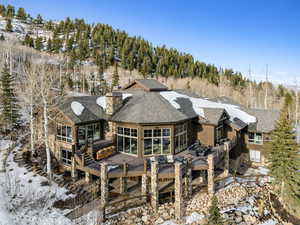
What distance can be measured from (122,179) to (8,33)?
72.6 metres

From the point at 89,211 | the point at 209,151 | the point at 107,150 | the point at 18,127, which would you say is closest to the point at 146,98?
the point at 107,150

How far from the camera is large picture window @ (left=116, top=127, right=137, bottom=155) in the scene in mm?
15391

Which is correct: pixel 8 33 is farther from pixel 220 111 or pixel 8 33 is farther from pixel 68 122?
pixel 220 111

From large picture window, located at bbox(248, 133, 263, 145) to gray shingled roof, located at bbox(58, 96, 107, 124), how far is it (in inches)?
550

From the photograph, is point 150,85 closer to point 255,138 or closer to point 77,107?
point 77,107

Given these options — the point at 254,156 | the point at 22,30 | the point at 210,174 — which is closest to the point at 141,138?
the point at 210,174

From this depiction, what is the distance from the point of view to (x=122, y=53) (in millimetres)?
61938

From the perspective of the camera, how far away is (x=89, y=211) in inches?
456

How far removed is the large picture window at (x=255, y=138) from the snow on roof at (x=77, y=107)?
51.8 feet

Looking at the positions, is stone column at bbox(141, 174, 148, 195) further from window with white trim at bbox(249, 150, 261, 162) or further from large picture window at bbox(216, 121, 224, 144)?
window with white trim at bbox(249, 150, 261, 162)

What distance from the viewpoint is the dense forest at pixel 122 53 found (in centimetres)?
6034

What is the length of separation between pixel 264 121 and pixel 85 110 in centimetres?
1666

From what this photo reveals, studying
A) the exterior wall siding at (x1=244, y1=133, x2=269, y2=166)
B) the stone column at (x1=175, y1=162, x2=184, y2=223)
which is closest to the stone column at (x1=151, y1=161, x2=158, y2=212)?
the stone column at (x1=175, y1=162, x2=184, y2=223)

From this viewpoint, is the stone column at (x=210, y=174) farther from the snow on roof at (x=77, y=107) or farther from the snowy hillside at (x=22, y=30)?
the snowy hillside at (x=22, y=30)
